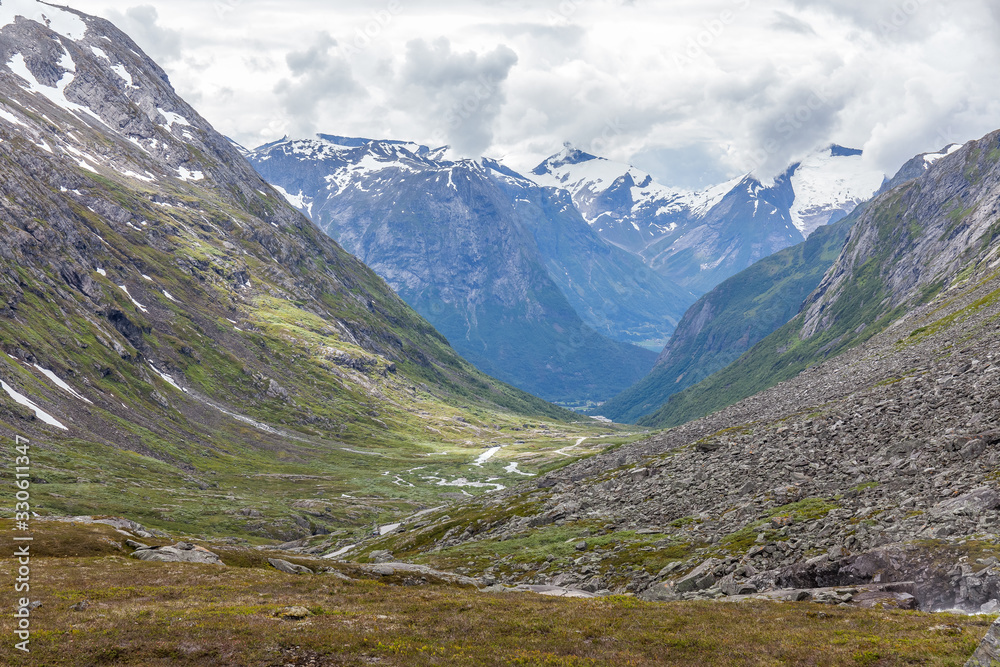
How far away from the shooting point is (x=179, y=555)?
56875mm

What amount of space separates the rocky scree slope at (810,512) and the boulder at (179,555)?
75.8 feet

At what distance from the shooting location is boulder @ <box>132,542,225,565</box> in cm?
5541

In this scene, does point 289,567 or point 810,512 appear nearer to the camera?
point 810,512

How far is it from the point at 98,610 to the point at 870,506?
4608 centimetres

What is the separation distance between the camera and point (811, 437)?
6259cm

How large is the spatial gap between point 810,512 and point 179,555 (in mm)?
→ 53269

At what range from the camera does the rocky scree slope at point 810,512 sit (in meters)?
32.8

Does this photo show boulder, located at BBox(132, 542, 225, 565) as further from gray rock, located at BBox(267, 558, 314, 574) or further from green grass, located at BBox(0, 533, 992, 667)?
green grass, located at BBox(0, 533, 992, 667)

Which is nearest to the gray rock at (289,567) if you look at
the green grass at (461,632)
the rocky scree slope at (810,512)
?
the green grass at (461,632)

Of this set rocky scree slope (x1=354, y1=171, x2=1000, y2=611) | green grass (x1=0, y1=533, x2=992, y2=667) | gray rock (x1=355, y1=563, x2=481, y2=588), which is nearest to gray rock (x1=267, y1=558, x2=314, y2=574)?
gray rock (x1=355, y1=563, x2=481, y2=588)

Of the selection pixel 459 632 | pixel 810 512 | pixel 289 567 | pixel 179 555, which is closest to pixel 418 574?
pixel 289 567

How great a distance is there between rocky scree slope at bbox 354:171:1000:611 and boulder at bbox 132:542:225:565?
23117 mm

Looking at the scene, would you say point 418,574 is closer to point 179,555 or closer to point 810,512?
point 179,555

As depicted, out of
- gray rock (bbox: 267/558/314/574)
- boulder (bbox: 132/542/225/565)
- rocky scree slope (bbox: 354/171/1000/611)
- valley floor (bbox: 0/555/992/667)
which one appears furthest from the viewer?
gray rock (bbox: 267/558/314/574)
